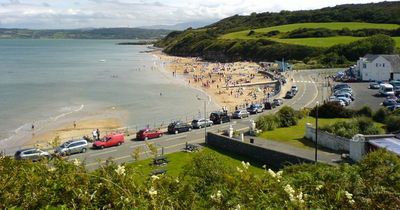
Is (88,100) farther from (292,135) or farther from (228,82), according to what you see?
(292,135)

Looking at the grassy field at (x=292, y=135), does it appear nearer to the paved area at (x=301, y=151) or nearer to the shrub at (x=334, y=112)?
the paved area at (x=301, y=151)

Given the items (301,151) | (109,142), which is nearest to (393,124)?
(301,151)

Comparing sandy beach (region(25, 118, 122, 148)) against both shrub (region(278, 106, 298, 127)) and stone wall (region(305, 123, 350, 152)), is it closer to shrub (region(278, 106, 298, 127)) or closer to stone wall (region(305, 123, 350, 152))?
shrub (region(278, 106, 298, 127))

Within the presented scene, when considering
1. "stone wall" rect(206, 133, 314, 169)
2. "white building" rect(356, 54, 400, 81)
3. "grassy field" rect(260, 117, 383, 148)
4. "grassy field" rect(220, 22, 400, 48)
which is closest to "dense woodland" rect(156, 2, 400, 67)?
"grassy field" rect(220, 22, 400, 48)

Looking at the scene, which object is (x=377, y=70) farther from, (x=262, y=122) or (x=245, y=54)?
(x=245, y=54)

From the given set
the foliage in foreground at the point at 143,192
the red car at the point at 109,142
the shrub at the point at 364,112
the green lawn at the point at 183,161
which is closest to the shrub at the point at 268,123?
the green lawn at the point at 183,161

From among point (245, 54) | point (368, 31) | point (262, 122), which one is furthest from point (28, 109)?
point (368, 31)
